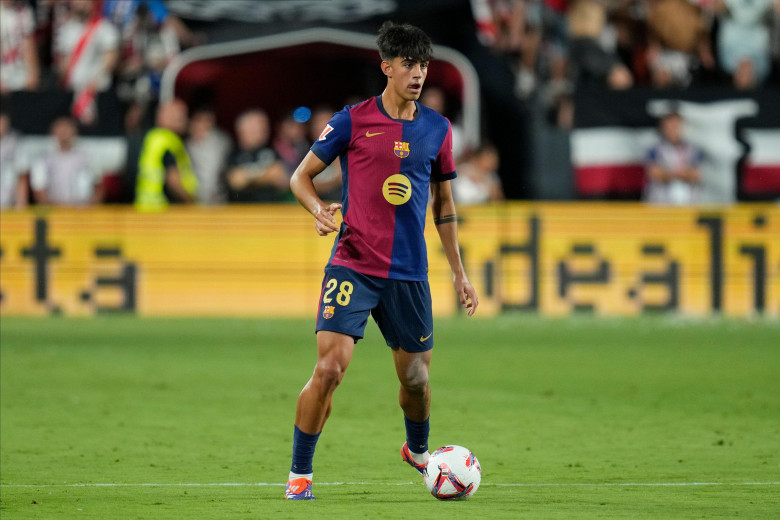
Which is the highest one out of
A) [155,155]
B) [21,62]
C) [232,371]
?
[21,62]

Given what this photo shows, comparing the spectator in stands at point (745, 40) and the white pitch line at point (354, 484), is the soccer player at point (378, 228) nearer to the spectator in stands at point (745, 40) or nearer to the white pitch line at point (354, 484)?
the white pitch line at point (354, 484)

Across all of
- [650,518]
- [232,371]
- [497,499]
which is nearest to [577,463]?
[497,499]

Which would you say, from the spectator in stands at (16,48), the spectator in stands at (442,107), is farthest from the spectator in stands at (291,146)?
the spectator in stands at (16,48)

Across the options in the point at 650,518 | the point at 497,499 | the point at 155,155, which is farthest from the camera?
the point at 155,155

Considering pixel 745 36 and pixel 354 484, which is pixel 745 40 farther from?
pixel 354 484

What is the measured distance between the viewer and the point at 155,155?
1681 centimetres

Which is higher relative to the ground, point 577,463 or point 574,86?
point 574,86

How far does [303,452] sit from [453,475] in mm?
707

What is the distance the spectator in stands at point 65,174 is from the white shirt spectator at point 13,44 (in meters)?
1.60

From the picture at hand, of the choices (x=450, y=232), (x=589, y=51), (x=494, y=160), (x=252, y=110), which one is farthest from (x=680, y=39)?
(x=450, y=232)

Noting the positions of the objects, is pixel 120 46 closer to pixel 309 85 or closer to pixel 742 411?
pixel 309 85

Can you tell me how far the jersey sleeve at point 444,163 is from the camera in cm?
646

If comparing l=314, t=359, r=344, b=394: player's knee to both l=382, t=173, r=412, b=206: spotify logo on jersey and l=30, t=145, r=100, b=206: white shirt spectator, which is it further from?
l=30, t=145, r=100, b=206: white shirt spectator

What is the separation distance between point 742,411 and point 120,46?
11458mm
